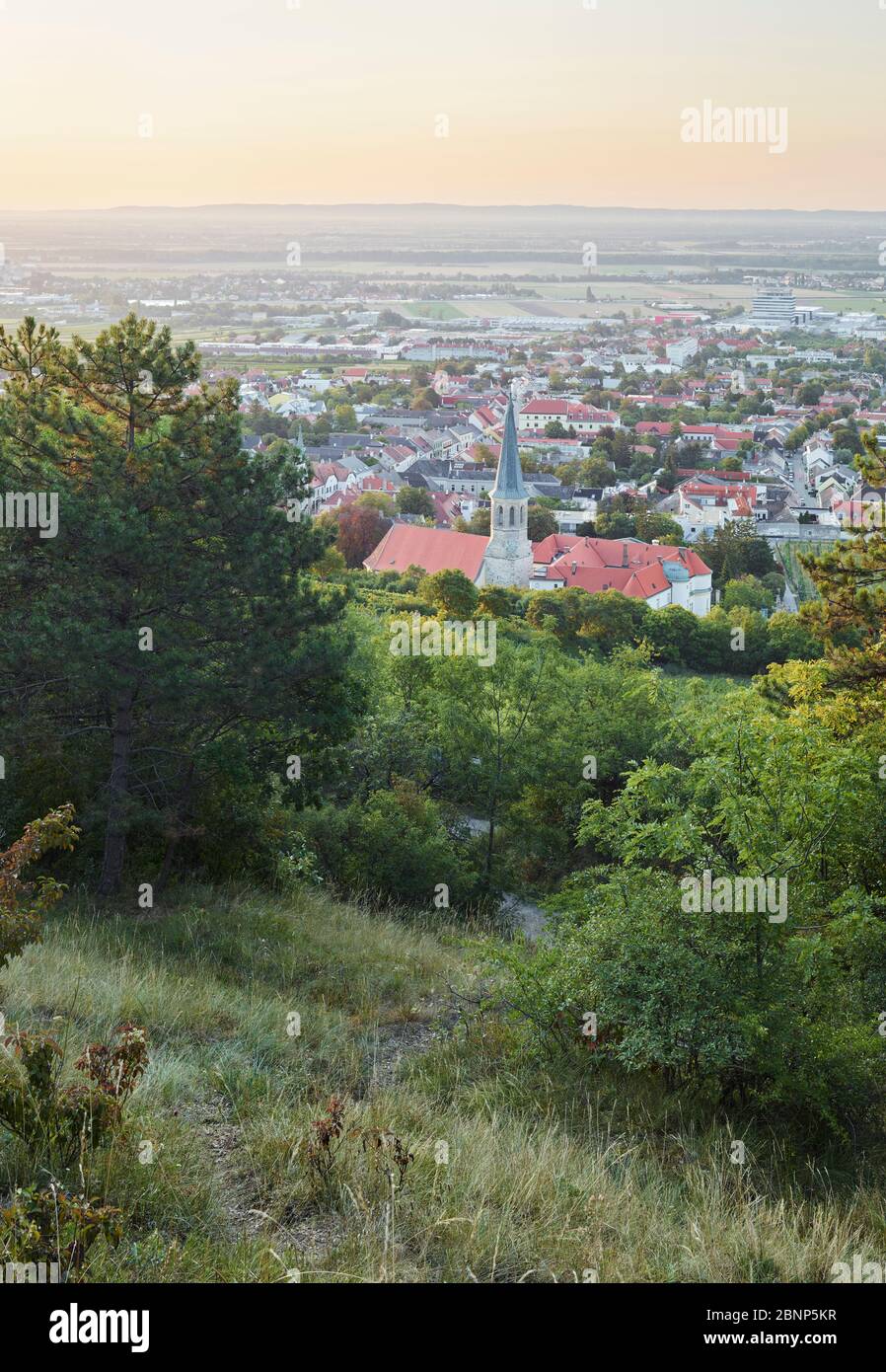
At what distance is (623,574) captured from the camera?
7131 centimetres

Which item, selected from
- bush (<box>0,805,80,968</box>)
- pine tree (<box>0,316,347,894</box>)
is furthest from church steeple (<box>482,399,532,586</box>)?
bush (<box>0,805,80,968</box>)

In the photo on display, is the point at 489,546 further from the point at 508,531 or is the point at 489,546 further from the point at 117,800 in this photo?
the point at 117,800

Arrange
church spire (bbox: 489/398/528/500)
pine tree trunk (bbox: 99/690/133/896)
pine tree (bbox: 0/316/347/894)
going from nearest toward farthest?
pine tree (bbox: 0/316/347/894) < pine tree trunk (bbox: 99/690/133/896) < church spire (bbox: 489/398/528/500)

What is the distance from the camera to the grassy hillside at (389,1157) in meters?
3.93

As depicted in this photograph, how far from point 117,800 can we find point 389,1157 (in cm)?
587

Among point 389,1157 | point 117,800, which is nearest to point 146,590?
point 117,800

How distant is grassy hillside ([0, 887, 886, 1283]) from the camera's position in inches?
155

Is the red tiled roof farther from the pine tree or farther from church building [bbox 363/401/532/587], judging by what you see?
the pine tree

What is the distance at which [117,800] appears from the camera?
9.75 meters

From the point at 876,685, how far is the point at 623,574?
61549mm

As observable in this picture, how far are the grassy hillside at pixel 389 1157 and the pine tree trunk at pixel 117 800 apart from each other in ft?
4.98

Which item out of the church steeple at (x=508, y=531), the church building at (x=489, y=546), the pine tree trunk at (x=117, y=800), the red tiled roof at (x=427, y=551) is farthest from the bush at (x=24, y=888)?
the red tiled roof at (x=427, y=551)

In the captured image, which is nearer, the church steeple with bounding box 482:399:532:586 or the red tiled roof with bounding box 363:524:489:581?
the church steeple with bounding box 482:399:532:586

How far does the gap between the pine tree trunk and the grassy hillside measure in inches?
59.8
